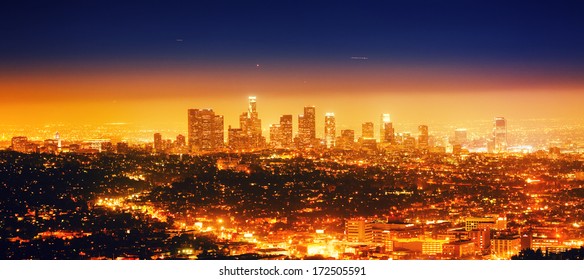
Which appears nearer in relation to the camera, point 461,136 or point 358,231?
point 358,231

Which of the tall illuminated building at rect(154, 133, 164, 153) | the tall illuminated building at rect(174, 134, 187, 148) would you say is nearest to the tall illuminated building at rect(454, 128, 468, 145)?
the tall illuminated building at rect(174, 134, 187, 148)

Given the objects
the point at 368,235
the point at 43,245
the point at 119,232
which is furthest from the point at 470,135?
the point at 43,245

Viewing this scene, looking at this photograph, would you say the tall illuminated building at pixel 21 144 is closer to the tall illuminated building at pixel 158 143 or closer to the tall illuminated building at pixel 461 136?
the tall illuminated building at pixel 158 143

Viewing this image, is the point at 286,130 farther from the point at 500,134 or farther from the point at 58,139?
the point at 58,139

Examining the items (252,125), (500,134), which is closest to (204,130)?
(252,125)

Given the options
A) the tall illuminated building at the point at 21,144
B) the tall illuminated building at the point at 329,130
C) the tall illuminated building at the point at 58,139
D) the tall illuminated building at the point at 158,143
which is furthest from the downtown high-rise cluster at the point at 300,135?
the tall illuminated building at the point at 21,144

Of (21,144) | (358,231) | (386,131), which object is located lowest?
(358,231)

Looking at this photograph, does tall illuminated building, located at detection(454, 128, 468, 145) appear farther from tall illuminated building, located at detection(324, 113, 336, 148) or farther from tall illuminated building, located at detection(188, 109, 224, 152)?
tall illuminated building, located at detection(188, 109, 224, 152)
